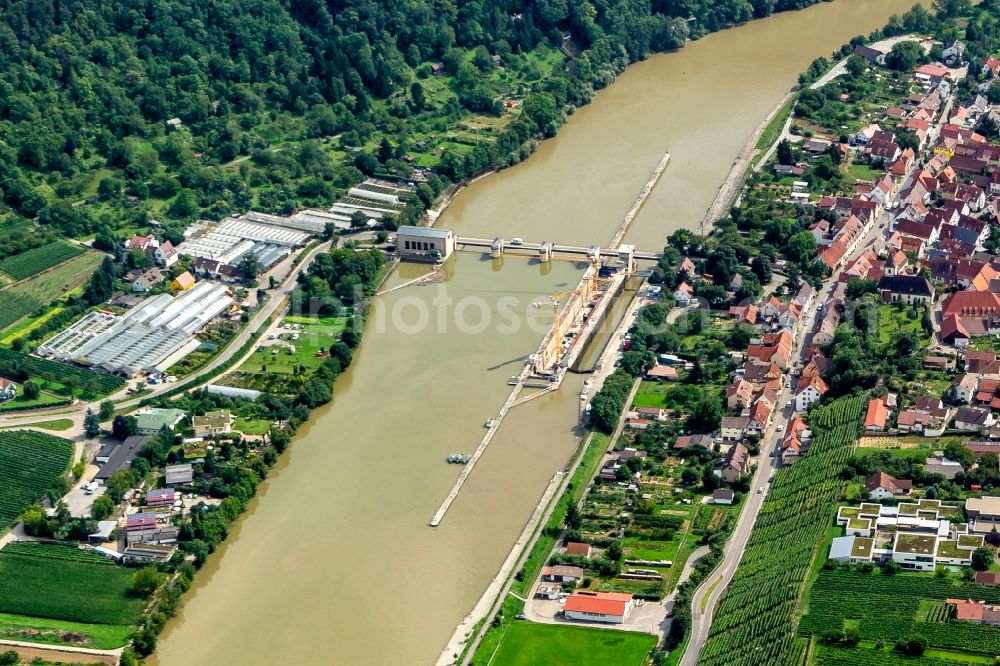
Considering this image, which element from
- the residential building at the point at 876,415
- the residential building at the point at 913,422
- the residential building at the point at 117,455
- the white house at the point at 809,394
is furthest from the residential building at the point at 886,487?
the residential building at the point at 117,455

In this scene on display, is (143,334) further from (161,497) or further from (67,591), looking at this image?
(67,591)

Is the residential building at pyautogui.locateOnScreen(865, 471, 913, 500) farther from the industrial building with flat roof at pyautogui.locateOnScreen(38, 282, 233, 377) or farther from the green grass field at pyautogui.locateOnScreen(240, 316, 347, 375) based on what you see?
the industrial building with flat roof at pyautogui.locateOnScreen(38, 282, 233, 377)

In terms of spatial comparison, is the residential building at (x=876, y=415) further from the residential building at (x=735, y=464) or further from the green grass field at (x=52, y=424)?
the green grass field at (x=52, y=424)

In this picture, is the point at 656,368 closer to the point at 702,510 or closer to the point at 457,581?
the point at 702,510

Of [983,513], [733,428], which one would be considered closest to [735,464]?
[733,428]

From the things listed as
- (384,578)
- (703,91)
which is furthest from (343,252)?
(703,91)

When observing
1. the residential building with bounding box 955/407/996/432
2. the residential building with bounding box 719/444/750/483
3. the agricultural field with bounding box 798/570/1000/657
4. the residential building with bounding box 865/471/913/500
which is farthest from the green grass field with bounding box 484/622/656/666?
the residential building with bounding box 955/407/996/432
